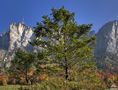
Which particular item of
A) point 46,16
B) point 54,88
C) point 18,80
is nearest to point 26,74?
point 18,80

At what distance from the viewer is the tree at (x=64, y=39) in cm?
4112

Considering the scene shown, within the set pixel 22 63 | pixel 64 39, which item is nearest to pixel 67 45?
pixel 64 39

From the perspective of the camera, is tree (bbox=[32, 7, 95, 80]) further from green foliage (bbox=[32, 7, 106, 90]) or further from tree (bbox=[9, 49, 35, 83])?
tree (bbox=[9, 49, 35, 83])

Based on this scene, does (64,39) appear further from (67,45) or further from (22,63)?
(22,63)

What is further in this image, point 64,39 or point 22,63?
point 22,63

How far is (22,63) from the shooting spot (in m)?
76.8

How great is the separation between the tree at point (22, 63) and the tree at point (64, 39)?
27384 millimetres

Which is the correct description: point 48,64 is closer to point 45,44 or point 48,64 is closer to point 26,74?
point 45,44

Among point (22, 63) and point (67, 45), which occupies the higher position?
point (22, 63)

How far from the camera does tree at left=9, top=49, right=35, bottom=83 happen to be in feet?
242

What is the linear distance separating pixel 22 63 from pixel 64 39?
3629 centimetres

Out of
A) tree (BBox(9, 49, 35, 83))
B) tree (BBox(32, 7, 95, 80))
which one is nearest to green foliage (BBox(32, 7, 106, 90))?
tree (BBox(32, 7, 95, 80))

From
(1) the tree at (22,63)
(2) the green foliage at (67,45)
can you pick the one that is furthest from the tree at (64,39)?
(1) the tree at (22,63)

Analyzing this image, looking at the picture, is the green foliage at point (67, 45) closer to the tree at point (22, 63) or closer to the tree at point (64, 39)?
the tree at point (64, 39)
